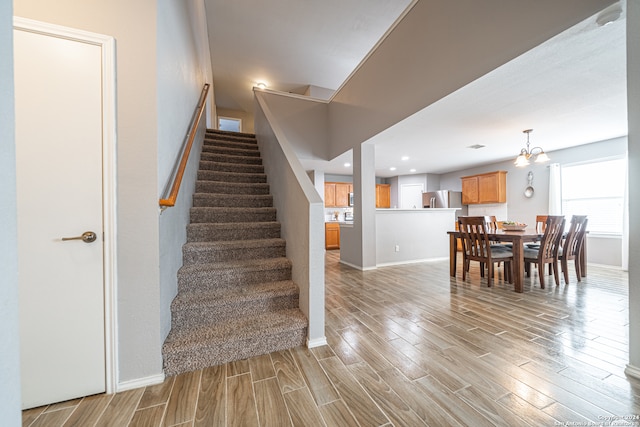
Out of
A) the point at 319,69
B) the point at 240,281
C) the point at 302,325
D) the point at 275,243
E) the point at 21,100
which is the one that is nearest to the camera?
the point at 21,100

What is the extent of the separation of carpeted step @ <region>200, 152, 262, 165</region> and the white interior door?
89.9 inches

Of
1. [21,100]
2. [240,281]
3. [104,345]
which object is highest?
[21,100]

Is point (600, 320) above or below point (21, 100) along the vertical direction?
below

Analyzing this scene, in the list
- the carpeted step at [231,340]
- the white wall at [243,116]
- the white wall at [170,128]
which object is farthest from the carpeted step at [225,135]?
the white wall at [243,116]

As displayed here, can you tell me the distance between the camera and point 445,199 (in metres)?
6.94

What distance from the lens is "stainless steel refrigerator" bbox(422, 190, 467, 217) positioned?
22.7ft

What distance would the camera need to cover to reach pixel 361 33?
14.8 ft

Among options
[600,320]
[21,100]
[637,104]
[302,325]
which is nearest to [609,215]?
[600,320]

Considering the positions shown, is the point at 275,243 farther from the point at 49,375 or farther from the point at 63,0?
the point at 63,0

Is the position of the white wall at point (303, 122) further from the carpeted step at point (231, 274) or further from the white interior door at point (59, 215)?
the white interior door at point (59, 215)

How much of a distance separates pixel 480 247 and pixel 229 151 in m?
4.09

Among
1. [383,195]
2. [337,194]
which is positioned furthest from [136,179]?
[383,195]

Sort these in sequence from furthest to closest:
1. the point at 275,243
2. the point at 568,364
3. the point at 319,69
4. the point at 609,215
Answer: the point at 319,69, the point at 609,215, the point at 275,243, the point at 568,364

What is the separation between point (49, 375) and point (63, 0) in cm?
205
